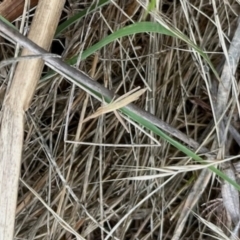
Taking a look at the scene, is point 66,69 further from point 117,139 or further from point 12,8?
point 117,139

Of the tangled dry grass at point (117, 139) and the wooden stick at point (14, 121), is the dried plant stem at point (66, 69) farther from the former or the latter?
the tangled dry grass at point (117, 139)

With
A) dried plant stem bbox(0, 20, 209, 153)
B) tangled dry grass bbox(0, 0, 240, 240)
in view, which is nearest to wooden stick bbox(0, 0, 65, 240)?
dried plant stem bbox(0, 20, 209, 153)

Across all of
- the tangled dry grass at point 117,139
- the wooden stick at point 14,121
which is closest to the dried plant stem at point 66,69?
the wooden stick at point 14,121

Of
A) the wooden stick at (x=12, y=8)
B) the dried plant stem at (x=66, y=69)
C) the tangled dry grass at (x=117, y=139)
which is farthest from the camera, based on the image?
the tangled dry grass at (x=117, y=139)

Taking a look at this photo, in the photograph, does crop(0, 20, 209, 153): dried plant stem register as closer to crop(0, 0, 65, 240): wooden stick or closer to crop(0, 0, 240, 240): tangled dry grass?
crop(0, 0, 65, 240): wooden stick

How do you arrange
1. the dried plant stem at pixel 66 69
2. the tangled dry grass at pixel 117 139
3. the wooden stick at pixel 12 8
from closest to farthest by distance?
the dried plant stem at pixel 66 69, the wooden stick at pixel 12 8, the tangled dry grass at pixel 117 139

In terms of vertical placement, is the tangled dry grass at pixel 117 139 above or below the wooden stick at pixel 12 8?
below

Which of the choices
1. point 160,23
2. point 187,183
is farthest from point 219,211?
point 160,23
